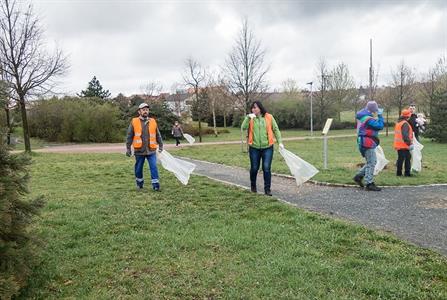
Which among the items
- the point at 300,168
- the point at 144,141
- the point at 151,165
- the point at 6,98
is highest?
the point at 6,98

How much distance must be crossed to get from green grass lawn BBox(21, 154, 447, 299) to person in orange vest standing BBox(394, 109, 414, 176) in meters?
5.19

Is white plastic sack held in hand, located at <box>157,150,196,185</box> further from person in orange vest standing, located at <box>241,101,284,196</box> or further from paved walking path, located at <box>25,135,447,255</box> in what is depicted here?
person in orange vest standing, located at <box>241,101,284,196</box>

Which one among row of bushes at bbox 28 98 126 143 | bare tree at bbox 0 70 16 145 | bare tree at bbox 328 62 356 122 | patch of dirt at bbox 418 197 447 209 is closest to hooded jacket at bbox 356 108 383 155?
patch of dirt at bbox 418 197 447 209

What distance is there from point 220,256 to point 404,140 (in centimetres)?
779

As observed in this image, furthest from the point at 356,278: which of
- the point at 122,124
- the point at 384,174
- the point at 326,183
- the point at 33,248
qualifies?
the point at 122,124

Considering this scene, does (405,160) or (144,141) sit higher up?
(144,141)

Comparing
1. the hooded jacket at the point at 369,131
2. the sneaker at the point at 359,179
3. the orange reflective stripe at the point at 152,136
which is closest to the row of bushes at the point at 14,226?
the orange reflective stripe at the point at 152,136

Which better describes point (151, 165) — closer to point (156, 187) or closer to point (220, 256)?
point (156, 187)

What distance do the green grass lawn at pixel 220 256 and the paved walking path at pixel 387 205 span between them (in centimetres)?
52

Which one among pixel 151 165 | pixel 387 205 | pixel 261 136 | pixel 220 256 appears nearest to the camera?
pixel 220 256

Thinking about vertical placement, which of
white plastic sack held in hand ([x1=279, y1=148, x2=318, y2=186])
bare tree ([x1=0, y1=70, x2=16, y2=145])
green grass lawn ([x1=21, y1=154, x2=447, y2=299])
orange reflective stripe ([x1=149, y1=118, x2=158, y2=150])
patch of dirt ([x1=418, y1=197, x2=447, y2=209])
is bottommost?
patch of dirt ([x1=418, y1=197, x2=447, y2=209])

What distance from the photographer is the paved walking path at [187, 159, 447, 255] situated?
5750 mm

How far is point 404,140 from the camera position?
1093 centimetres

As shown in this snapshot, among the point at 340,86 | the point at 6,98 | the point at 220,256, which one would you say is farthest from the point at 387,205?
the point at 340,86
